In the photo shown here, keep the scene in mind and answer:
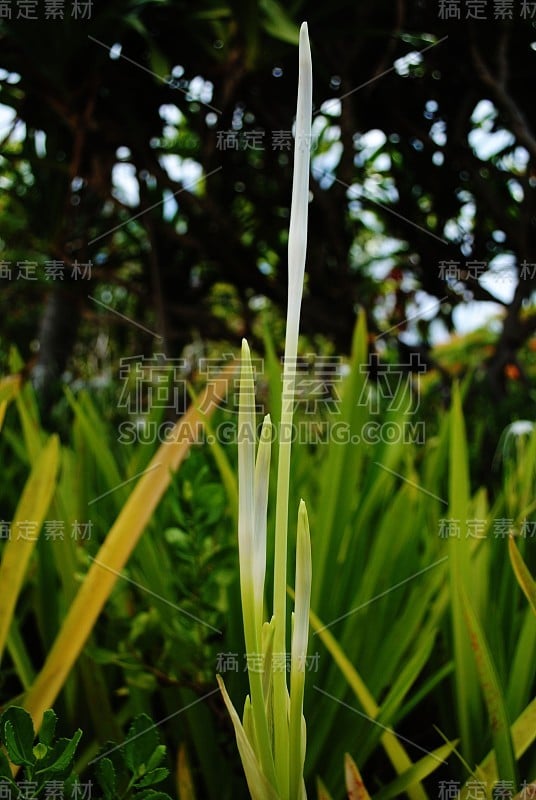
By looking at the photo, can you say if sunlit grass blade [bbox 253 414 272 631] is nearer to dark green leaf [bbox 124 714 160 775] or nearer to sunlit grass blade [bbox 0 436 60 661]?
dark green leaf [bbox 124 714 160 775]

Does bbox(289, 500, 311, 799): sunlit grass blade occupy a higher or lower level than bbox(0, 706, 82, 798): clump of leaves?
higher

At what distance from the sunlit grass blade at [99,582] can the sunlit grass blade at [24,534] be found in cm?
3

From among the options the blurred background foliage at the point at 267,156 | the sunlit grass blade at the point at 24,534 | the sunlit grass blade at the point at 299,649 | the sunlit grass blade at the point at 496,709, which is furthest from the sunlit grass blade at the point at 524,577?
the blurred background foliage at the point at 267,156

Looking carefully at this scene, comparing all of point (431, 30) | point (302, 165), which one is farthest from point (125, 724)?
point (431, 30)

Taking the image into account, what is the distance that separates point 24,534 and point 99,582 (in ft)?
0.16

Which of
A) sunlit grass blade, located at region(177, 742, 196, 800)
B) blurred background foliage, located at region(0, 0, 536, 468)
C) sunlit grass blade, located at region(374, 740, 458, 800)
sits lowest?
sunlit grass blade, located at region(177, 742, 196, 800)

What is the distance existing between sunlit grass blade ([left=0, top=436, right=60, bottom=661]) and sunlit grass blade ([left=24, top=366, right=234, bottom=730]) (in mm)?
29

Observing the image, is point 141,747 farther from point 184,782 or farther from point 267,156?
point 267,156

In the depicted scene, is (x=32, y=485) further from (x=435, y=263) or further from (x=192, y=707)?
(x=435, y=263)

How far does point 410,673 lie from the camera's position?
0.35 metres

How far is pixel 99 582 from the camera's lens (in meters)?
0.38

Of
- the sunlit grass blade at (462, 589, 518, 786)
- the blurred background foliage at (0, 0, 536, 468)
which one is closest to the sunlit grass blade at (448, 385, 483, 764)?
the sunlit grass blade at (462, 589, 518, 786)

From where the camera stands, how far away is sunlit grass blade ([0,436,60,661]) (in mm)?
370

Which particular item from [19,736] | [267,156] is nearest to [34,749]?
[19,736]
